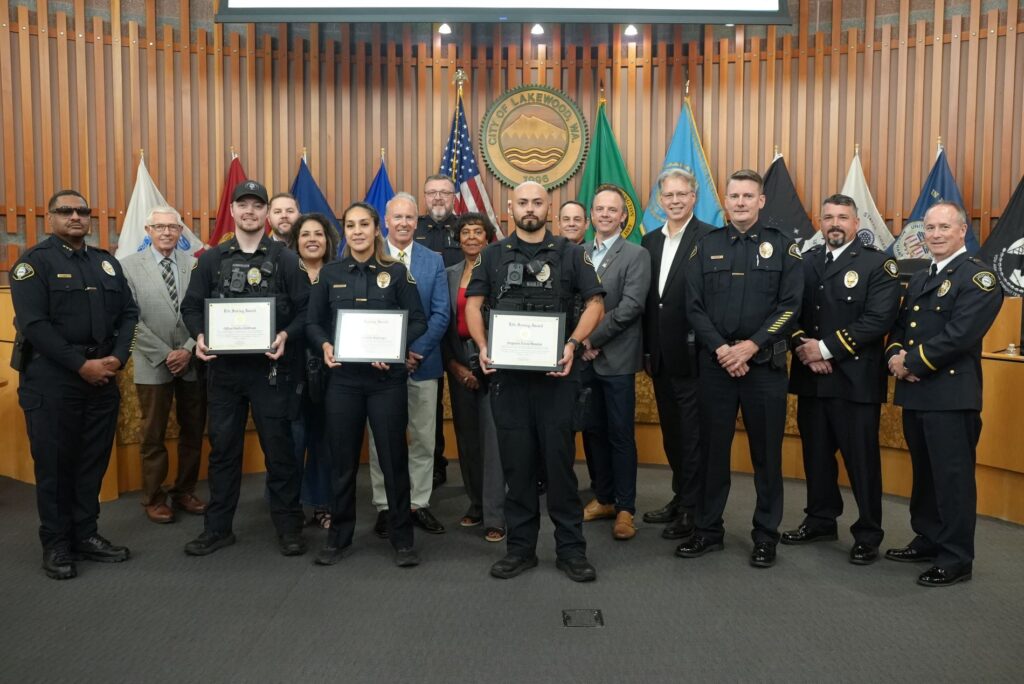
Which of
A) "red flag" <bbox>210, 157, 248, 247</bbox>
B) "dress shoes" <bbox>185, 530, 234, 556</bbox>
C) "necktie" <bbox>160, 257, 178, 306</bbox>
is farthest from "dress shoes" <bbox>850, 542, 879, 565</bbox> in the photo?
"red flag" <bbox>210, 157, 248, 247</bbox>

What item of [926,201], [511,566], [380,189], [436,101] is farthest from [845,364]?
[436,101]

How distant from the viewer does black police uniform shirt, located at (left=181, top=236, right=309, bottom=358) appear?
374cm

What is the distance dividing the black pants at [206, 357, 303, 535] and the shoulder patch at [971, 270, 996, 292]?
10.4ft

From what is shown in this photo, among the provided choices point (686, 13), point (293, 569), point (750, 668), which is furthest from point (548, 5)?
point (750, 668)

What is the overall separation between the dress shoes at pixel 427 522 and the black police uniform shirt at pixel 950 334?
→ 2384mm

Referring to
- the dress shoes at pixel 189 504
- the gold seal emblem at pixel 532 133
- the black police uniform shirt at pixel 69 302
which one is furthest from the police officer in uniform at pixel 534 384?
the gold seal emblem at pixel 532 133

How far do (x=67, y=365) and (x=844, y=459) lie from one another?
145 inches

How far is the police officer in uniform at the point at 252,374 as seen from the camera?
373 centimetres

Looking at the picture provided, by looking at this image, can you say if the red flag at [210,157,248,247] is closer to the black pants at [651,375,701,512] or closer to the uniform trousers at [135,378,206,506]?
the uniform trousers at [135,378,206,506]

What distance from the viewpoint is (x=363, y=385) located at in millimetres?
3576

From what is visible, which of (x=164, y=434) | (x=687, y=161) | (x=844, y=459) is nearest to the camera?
(x=844, y=459)

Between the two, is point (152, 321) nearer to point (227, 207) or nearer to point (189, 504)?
point (189, 504)

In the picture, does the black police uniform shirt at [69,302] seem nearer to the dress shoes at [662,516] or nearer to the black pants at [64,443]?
the black pants at [64,443]

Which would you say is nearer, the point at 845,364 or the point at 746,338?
the point at 746,338
